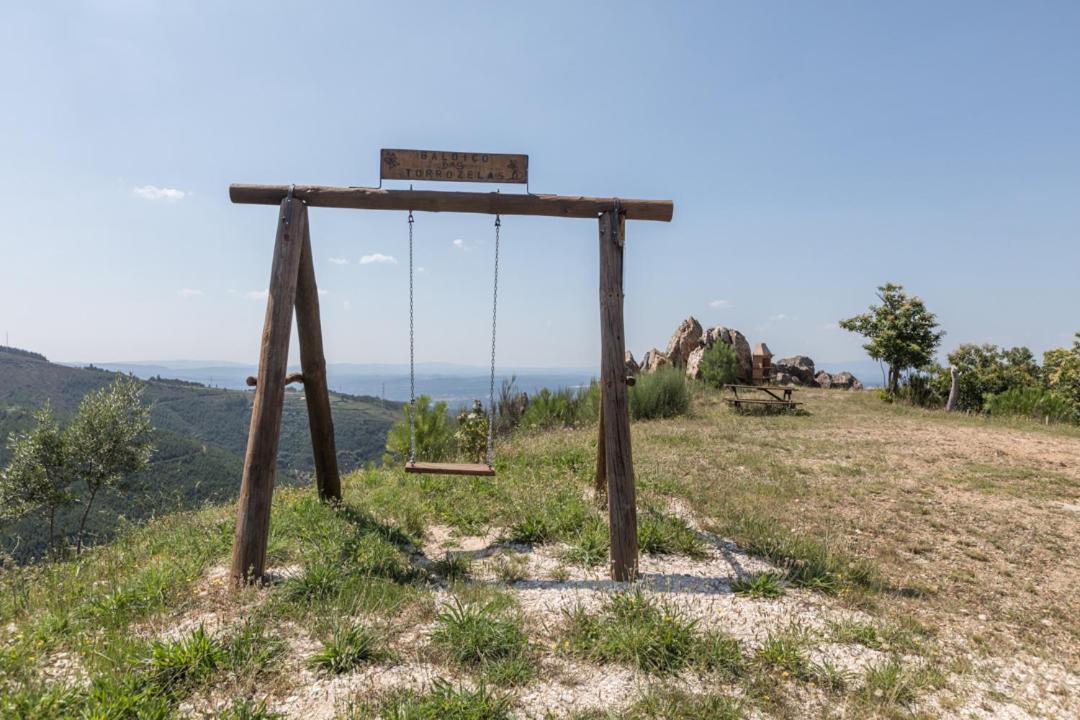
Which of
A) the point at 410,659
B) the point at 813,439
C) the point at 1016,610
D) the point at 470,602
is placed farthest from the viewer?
the point at 813,439

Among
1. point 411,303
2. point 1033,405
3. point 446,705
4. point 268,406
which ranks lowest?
point 446,705

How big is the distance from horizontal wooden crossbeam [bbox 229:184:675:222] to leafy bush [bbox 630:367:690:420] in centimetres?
869

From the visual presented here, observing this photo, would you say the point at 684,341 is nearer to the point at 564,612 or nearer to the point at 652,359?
the point at 652,359

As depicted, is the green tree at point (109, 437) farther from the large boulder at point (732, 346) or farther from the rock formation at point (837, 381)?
the rock formation at point (837, 381)

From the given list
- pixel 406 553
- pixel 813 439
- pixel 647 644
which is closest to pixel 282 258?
pixel 406 553

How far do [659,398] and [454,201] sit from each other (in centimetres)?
993

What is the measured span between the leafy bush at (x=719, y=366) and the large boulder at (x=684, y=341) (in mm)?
1646

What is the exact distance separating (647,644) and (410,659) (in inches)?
57.1

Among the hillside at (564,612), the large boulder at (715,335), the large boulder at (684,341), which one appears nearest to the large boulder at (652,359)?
the large boulder at (684,341)

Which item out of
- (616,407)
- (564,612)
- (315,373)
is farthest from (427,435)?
(564,612)

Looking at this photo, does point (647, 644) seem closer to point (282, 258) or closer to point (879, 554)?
point (879, 554)

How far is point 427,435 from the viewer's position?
11.5 m

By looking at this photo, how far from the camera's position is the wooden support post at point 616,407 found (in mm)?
4438

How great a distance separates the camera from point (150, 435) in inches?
701
